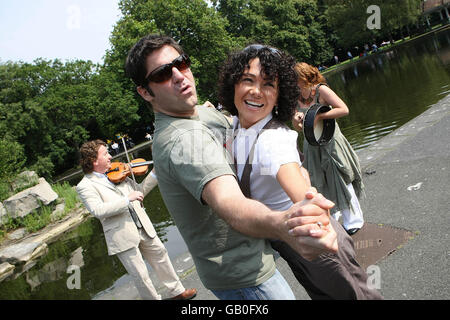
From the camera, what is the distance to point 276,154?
5.52ft

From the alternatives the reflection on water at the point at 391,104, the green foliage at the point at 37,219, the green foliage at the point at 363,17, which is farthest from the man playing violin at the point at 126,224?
the green foliage at the point at 363,17

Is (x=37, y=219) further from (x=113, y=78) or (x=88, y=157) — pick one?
(x=113, y=78)

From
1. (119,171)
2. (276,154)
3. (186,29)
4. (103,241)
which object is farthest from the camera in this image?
(186,29)

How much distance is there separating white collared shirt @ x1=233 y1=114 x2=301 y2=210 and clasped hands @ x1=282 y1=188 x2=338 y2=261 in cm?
52

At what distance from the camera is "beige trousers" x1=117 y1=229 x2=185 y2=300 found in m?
4.42

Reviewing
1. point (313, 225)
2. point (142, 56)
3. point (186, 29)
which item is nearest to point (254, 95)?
point (142, 56)

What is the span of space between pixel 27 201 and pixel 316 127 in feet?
43.6

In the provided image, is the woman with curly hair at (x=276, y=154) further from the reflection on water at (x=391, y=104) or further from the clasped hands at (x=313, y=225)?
the reflection on water at (x=391, y=104)

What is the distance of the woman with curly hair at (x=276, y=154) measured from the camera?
66.7 inches

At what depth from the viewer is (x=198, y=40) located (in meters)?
36.6

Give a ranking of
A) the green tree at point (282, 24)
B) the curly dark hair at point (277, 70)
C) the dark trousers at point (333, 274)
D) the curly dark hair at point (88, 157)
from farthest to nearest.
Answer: the green tree at point (282, 24)
the curly dark hair at point (88, 157)
the curly dark hair at point (277, 70)
the dark trousers at point (333, 274)

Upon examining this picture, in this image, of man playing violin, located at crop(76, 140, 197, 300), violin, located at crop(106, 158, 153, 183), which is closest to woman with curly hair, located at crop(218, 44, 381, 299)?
man playing violin, located at crop(76, 140, 197, 300)

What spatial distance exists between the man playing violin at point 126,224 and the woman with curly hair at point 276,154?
2.46 m
